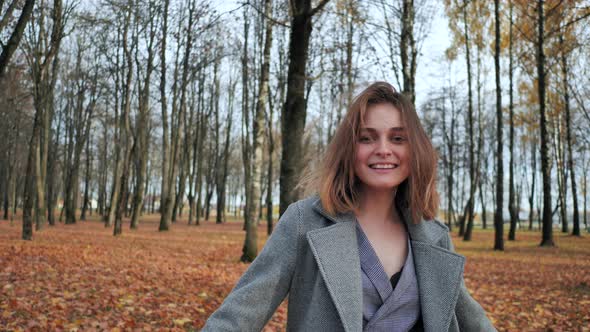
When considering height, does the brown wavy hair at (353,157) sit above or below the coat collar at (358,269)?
above

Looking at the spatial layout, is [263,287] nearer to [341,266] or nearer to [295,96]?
[341,266]

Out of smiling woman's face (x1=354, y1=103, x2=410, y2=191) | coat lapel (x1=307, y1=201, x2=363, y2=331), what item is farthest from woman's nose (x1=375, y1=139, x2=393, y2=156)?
coat lapel (x1=307, y1=201, x2=363, y2=331)

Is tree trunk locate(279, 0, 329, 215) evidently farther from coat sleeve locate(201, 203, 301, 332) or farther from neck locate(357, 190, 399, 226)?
coat sleeve locate(201, 203, 301, 332)

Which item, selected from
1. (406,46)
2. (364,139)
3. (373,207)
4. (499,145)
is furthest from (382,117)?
(499,145)

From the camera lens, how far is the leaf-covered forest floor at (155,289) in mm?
5676

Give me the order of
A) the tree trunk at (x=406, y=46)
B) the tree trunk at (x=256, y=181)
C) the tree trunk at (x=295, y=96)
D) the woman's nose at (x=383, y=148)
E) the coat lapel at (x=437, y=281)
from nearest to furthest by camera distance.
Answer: the coat lapel at (x=437, y=281)
the woman's nose at (x=383, y=148)
the tree trunk at (x=295, y=96)
the tree trunk at (x=256, y=181)
the tree trunk at (x=406, y=46)

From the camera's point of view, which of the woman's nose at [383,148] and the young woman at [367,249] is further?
the woman's nose at [383,148]

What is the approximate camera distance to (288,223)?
5.40 feet

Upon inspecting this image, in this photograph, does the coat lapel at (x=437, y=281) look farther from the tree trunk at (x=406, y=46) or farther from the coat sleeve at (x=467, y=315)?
the tree trunk at (x=406, y=46)

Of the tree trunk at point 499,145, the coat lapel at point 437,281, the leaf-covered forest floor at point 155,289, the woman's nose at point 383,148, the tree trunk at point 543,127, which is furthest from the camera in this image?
the tree trunk at point 499,145

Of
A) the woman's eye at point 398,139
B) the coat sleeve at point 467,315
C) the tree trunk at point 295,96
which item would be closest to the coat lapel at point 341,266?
the woman's eye at point 398,139

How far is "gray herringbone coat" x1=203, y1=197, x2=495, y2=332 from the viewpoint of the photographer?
4.86 ft

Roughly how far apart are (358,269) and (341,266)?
0.06m

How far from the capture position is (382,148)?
1.72 meters
